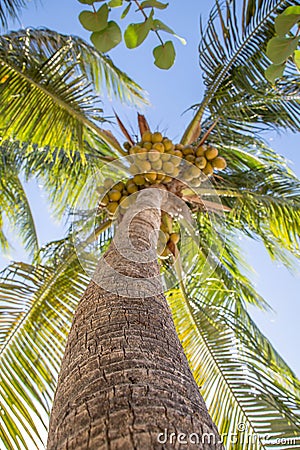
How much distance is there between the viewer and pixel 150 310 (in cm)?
145

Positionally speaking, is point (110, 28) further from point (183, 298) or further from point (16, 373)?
point (183, 298)

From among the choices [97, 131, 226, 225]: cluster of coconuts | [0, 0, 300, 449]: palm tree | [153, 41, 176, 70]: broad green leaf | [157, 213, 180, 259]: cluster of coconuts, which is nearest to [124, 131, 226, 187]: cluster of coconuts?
[97, 131, 226, 225]: cluster of coconuts

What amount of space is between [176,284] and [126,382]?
3118 millimetres

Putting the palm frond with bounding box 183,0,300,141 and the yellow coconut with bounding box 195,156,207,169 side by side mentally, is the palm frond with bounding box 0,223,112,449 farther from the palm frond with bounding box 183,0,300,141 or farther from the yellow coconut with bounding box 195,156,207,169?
the palm frond with bounding box 183,0,300,141

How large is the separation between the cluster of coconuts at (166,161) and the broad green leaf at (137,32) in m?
1.98

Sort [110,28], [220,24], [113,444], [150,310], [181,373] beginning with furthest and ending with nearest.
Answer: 1. [220,24]
2. [150,310]
3. [110,28]
4. [181,373]
5. [113,444]

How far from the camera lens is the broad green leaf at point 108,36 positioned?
1.26m

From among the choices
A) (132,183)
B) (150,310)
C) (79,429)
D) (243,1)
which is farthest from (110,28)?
(243,1)

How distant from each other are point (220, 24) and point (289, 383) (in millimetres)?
3452

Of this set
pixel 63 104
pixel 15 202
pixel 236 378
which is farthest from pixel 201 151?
pixel 15 202

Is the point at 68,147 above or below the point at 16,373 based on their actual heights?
above

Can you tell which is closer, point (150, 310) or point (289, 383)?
point (150, 310)

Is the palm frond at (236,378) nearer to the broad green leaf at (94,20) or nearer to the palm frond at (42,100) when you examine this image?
the palm frond at (42,100)

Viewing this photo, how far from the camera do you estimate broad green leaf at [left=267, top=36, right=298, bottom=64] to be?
1.17 m
